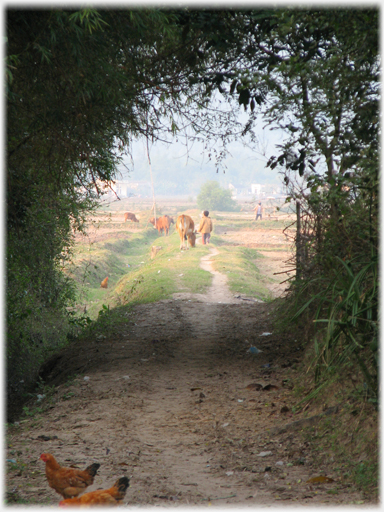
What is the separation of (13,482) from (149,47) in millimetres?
4930

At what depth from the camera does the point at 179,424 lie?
15.2ft

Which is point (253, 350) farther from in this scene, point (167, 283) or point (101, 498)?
point (167, 283)

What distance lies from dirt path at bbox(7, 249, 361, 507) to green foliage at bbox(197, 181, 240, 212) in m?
58.5

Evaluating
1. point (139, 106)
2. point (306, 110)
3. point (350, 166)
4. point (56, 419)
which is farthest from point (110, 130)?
point (56, 419)

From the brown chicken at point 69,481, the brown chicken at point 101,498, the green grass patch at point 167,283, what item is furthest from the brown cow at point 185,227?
the brown chicken at point 101,498

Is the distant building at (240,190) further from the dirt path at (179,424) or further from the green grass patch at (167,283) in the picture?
the dirt path at (179,424)

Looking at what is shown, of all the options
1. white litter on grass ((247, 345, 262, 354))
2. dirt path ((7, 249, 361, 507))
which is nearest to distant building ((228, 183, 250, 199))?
white litter on grass ((247, 345, 262, 354))

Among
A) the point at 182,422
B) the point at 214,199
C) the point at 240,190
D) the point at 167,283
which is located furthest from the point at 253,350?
the point at 240,190

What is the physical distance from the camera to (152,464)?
3.67 m

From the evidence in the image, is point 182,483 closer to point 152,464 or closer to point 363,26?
point 152,464

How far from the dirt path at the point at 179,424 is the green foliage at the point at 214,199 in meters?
58.5

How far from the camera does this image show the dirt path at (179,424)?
10.7 ft

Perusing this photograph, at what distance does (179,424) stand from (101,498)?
79.3 inches

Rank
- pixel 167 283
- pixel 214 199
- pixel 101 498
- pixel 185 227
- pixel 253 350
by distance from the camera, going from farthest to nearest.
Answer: pixel 214 199 < pixel 185 227 < pixel 167 283 < pixel 253 350 < pixel 101 498
